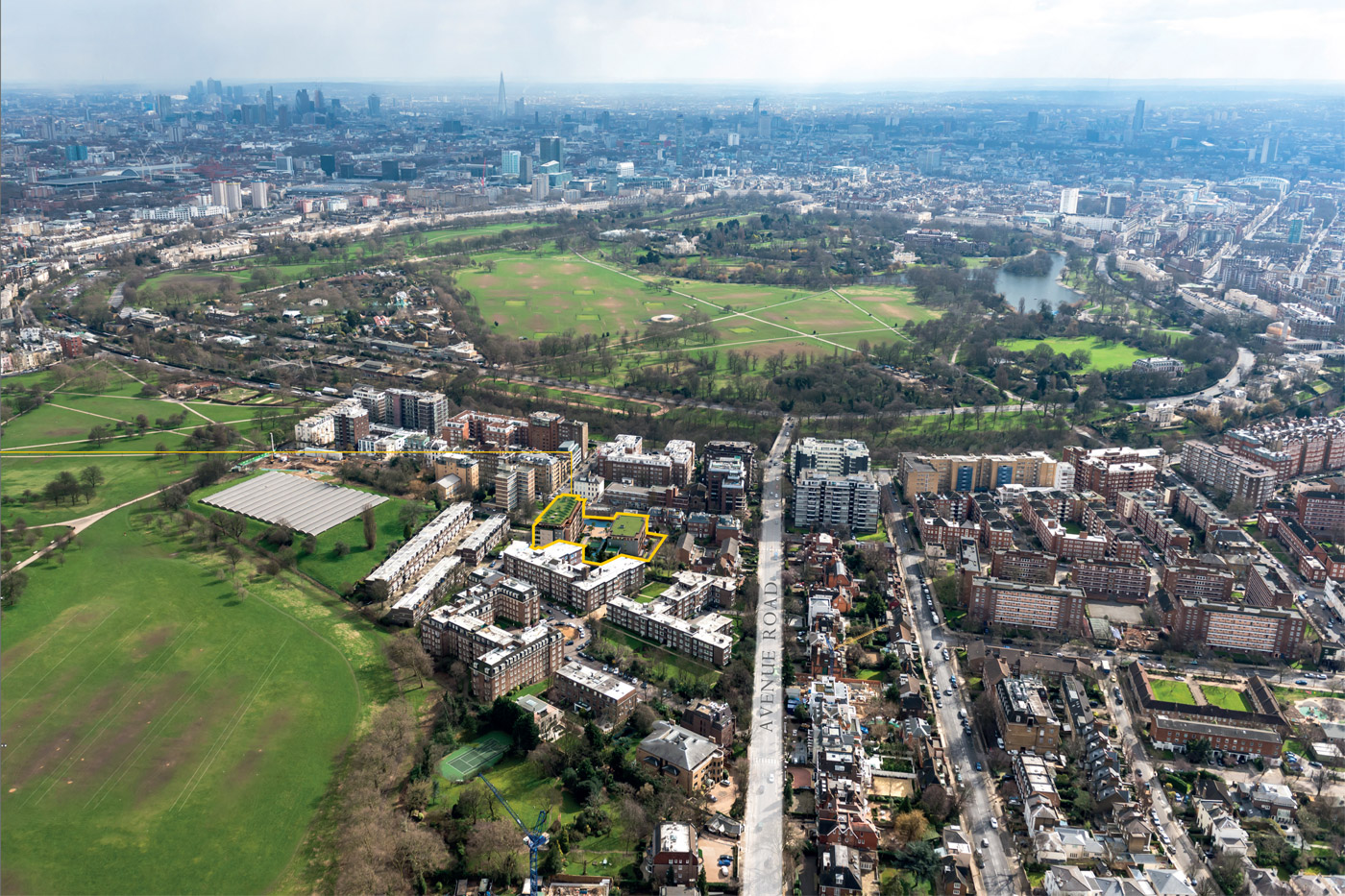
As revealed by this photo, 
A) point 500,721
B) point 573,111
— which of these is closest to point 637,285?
point 500,721

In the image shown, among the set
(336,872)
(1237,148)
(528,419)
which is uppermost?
(1237,148)

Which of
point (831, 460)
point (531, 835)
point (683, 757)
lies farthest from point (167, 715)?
point (831, 460)

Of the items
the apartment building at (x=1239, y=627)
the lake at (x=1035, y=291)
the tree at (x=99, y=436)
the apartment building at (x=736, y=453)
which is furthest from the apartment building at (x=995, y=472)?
the tree at (x=99, y=436)

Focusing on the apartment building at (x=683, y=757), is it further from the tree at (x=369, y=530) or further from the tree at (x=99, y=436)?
the tree at (x=99, y=436)

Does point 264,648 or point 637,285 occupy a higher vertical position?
point 637,285

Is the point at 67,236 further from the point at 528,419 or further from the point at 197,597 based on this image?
the point at 197,597
